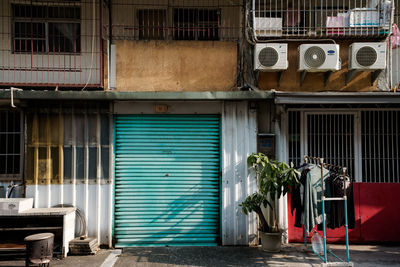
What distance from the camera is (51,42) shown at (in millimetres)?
8711

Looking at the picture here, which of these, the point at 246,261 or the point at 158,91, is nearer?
the point at 246,261

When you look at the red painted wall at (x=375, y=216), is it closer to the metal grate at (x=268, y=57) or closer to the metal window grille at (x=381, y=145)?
the metal window grille at (x=381, y=145)

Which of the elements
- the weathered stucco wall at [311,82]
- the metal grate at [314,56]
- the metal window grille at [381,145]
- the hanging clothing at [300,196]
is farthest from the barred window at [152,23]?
the metal window grille at [381,145]

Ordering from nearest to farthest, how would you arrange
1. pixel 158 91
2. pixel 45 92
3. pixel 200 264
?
pixel 200 264 → pixel 45 92 → pixel 158 91

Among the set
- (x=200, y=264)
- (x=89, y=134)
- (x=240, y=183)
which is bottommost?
(x=200, y=264)

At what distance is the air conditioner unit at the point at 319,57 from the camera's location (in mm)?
7973

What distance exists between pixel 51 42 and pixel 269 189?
20.4 ft

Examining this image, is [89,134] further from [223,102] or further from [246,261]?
[246,261]

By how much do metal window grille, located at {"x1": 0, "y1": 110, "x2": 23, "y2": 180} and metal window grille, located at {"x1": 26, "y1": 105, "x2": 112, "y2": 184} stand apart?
0.42 meters

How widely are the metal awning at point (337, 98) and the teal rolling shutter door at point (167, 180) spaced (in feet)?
5.67

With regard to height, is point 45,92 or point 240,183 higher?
point 45,92

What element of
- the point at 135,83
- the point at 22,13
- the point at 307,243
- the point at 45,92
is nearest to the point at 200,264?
the point at 307,243

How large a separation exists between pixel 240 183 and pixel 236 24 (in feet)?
12.7

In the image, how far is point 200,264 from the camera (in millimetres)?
7156
